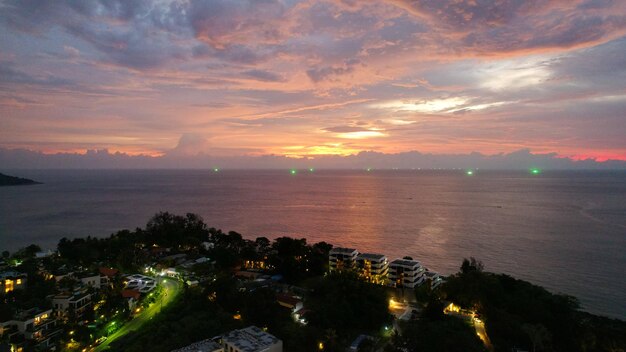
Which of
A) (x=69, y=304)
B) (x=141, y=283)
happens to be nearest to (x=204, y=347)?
(x=69, y=304)

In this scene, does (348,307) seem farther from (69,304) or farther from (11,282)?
(11,282)

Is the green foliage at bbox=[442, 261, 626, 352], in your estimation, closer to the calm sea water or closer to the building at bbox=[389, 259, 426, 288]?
the building at bbox=[389, 259, 426, 288]

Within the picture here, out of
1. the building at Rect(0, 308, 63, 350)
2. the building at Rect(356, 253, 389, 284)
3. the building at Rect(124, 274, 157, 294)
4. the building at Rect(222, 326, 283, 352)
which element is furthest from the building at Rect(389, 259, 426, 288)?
the building at Rect(0, 308, 63, 350)

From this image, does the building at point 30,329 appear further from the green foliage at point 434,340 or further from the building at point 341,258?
the building at point 341,258

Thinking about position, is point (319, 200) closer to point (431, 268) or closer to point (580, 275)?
point (431, 268)

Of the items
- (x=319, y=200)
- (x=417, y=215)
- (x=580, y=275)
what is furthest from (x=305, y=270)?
(x=319, y=200)
